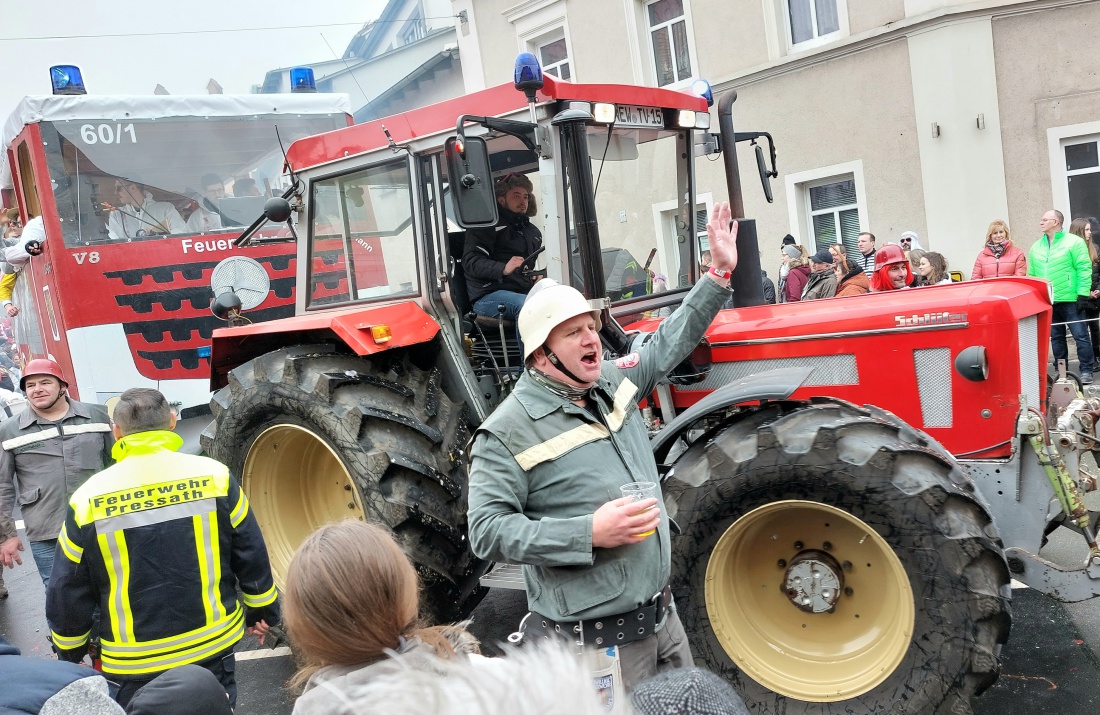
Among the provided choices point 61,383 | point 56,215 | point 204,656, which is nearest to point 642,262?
point 204,656

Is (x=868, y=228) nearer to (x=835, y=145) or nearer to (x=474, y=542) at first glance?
(x=835, y=145)

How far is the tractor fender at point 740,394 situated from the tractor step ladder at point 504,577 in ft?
2.45

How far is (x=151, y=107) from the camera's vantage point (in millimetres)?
7891

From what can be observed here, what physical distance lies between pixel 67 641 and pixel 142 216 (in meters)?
5.62

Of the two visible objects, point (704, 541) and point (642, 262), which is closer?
point (704, 541)

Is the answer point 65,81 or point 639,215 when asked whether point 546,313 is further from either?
point 65,81

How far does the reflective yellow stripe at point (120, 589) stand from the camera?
2.91 m

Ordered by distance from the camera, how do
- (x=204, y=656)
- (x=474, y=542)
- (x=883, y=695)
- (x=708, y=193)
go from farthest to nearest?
(x=708, y=193)
(x=883, y=695)
(x=204, y=656)
(x=474, y=542)

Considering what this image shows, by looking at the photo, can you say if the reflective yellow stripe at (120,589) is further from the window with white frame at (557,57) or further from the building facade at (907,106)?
the window with white frame at (557,57)

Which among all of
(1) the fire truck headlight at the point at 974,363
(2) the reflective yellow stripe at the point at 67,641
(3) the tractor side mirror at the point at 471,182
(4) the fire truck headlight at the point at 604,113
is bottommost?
(2) the reflective yellow stripe at the point at 67,641

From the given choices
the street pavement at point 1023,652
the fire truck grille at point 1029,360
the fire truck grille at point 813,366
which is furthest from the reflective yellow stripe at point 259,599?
the fire truck grille at point 1029,360

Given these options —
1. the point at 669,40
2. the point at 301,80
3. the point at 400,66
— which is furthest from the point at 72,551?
the point at 400,66

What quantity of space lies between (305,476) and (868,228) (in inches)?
393

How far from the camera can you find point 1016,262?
8.63 metres
